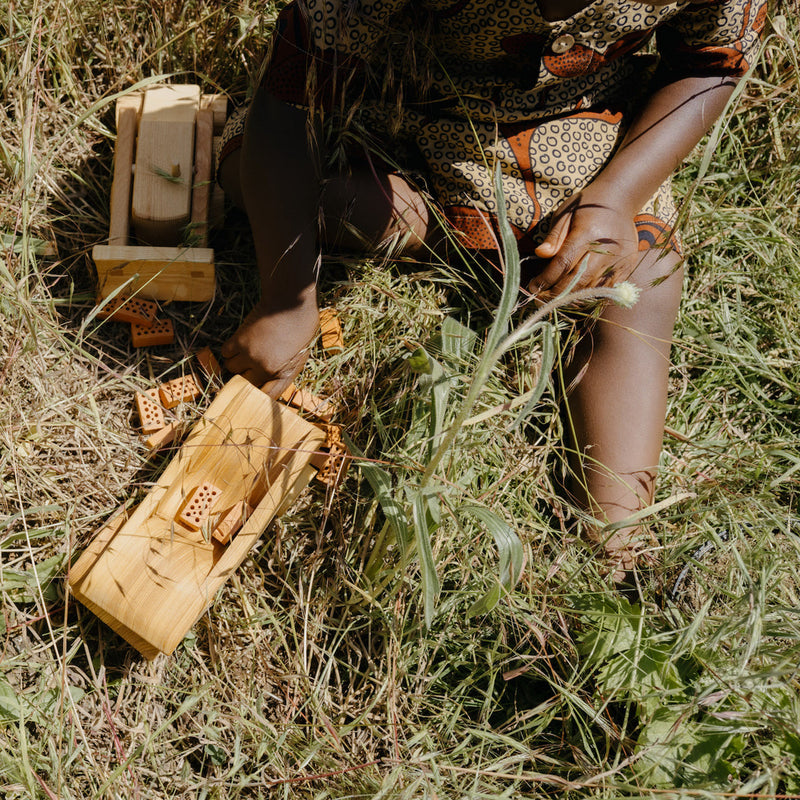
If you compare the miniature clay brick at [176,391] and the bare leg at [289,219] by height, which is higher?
the bare leg at [289,219]

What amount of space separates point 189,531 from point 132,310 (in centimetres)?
39

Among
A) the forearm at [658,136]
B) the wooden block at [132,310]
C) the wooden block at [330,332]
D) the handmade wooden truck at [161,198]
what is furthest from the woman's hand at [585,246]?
the wooden block at [132,310]

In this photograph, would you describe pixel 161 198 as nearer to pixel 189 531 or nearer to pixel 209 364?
pixel 209 364

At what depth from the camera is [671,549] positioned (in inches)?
47.3

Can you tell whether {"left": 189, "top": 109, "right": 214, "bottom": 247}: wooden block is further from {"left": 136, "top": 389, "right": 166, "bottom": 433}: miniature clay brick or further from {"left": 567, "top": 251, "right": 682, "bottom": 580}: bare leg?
{"left": 567, "top": 251, "right": 682, "bottom": 580}: bare leg

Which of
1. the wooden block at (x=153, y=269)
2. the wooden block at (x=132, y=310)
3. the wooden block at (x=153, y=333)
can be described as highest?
the wooden block at (x=153, y=269)

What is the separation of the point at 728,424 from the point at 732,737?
59cm

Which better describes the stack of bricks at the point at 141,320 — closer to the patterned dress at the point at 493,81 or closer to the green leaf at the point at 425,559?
the patterned dress at the point at 493,81

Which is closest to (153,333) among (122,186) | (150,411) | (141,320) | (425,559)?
(141,320)

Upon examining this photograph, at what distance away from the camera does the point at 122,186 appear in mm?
1220

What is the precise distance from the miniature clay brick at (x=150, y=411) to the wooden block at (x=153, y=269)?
173 mm

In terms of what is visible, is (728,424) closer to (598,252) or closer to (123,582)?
(598,252)

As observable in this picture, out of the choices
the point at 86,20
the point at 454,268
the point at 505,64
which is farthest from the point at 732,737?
the point at 86,20

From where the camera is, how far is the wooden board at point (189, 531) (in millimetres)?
1054
